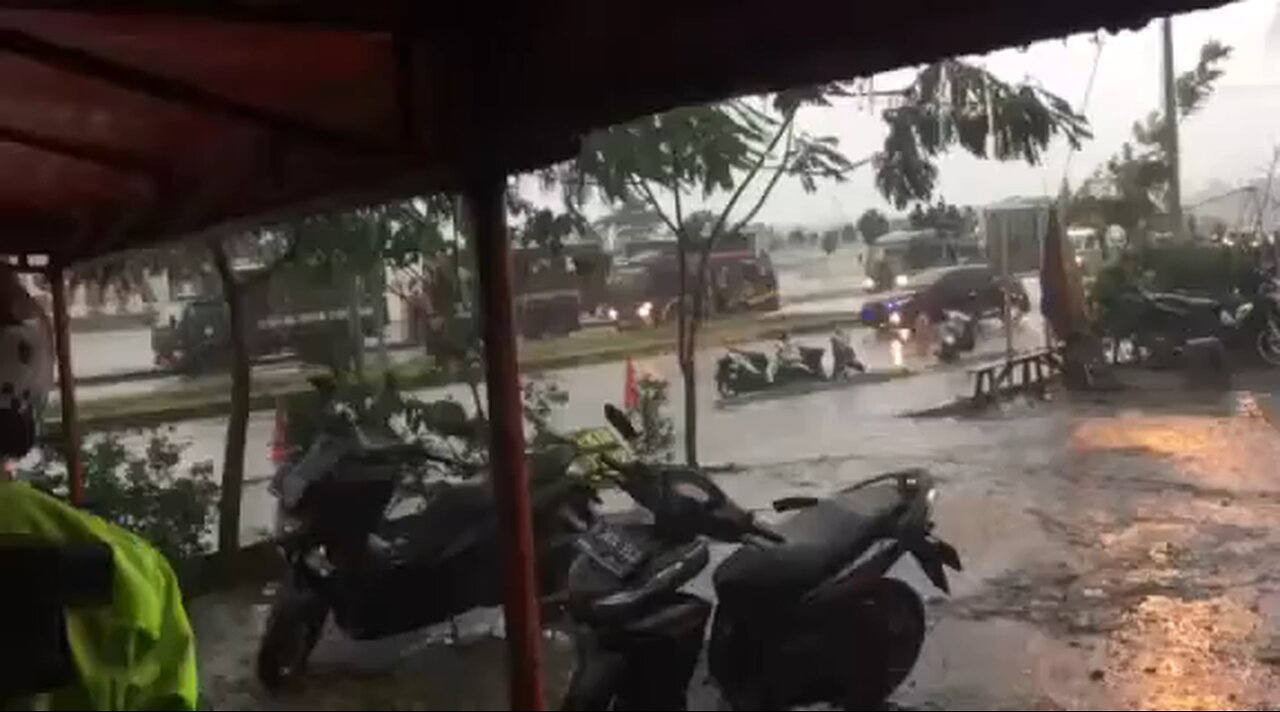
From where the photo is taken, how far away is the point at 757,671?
1.16m

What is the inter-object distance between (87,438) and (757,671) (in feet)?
2.63

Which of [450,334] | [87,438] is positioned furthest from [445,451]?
[87,438]

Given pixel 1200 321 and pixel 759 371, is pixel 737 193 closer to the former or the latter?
pixel 759 371

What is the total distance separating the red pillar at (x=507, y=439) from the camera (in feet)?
2.61

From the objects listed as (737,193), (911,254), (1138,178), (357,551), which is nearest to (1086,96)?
(1138,178)

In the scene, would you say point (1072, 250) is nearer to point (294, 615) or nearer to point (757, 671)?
point (757, 671)

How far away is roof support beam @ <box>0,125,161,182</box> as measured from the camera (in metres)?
1.09

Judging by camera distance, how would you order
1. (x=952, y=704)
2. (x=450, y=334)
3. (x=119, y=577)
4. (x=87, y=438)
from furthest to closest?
(x=87, y=438)
(x=450, y=334)
(x=952, y=704)
(x=119, y=577)

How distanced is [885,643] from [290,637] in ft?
1.95

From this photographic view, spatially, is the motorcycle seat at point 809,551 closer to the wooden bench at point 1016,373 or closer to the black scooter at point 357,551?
the wooden bench at point 1016,373

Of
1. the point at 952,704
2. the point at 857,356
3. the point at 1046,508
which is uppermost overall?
the point at 857,356

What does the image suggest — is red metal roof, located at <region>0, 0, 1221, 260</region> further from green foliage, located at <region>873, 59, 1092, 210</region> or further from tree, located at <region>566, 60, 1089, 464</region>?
green foliage, located at <region>873, 59, 1092, 210</region>

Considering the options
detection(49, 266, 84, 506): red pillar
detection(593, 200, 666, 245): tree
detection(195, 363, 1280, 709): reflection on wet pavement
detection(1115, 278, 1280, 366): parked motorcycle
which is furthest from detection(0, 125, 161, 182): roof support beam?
detection(1115, 278, 1280, 366): parked motorcycle

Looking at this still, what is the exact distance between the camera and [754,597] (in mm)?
1168
